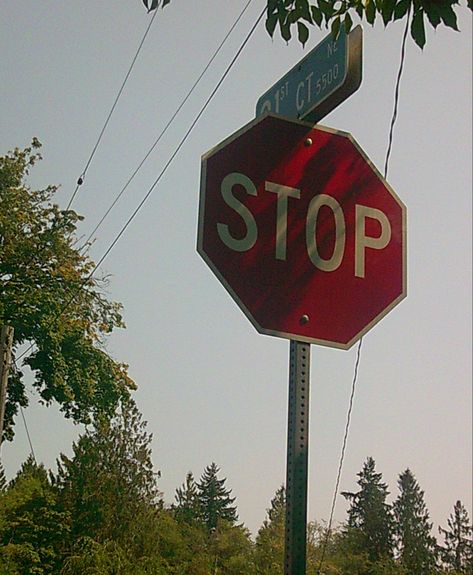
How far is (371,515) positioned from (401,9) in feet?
269

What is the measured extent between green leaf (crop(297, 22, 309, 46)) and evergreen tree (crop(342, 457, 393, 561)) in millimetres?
74483

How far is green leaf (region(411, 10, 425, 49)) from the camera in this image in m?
3.61

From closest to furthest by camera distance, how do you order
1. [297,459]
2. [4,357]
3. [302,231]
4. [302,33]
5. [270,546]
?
1. [297,459]
2. [302,231]
3. [302,33]
4. [4,357]
5. [270,546]

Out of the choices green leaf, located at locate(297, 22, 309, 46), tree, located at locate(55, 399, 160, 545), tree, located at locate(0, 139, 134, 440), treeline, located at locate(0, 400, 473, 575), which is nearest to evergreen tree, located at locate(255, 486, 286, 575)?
treeline, located at locate(0, 400, 473, 575)

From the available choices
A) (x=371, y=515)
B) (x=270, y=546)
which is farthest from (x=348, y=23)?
(x=371, y=515)

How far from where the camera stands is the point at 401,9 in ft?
12.4

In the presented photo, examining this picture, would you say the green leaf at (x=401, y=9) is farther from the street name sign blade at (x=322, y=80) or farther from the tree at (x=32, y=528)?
the tree at (x=32, y=528)

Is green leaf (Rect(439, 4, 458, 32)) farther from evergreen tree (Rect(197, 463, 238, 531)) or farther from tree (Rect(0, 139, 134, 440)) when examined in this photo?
evergreen tree (Rect(197, 463, 238, 531))

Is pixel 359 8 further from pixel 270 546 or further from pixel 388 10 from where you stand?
pixel 270 546

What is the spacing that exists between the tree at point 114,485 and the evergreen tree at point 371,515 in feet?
139

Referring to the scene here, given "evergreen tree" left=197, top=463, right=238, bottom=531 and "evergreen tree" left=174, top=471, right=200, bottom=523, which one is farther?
"evergreen tree" left=197, top=463, right=238, bottom=531

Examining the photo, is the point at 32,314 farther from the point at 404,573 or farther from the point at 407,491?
the point at 407,491

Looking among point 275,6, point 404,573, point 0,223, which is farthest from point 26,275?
point 404,573

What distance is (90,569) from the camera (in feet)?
114
